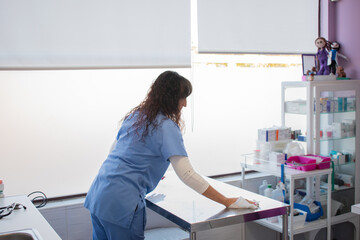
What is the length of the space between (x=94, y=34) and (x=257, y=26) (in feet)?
4.60

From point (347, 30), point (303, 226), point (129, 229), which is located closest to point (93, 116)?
point (129, 229)

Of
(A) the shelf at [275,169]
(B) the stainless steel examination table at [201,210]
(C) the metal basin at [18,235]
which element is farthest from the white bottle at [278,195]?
(C) the metal basin at [18,235]

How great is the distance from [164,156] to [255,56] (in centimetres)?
190

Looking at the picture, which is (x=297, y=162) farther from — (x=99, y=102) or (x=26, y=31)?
(x=26, y=31)

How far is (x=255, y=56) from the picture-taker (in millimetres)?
3725

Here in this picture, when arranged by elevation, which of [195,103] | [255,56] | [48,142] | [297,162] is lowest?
[297,162]

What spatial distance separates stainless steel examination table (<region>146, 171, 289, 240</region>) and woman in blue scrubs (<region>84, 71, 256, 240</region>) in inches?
3.8

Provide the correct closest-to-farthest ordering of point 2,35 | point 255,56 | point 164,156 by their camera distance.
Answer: point 164,156, point 2,35, point 255,56

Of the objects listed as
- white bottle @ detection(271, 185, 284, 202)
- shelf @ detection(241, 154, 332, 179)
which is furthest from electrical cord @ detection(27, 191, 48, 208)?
white bottle @ detection(271, 185, 284, 202)

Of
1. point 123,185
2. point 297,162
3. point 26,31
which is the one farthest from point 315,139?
point 26,31

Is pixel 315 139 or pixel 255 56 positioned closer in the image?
pixel 315 139

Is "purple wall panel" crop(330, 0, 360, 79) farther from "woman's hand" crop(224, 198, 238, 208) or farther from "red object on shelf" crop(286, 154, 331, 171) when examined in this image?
"woman's hand" crop(224, 198, 238, 208)

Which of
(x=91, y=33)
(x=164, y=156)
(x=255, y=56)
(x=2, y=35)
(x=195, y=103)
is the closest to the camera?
(x=164, y=156)

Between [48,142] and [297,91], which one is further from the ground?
[297,91]
